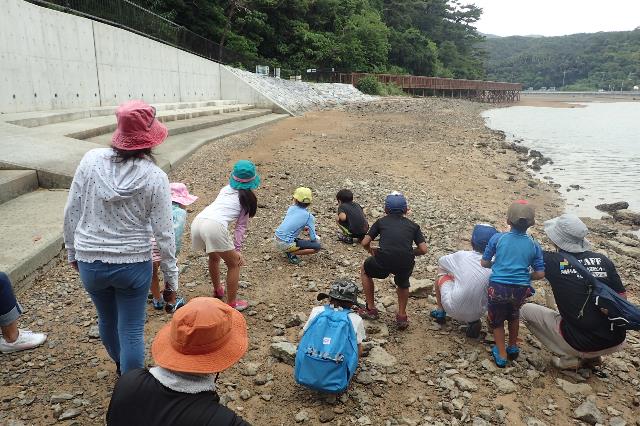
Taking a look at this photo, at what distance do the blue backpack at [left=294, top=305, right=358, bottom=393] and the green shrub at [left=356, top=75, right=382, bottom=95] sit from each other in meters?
38.2

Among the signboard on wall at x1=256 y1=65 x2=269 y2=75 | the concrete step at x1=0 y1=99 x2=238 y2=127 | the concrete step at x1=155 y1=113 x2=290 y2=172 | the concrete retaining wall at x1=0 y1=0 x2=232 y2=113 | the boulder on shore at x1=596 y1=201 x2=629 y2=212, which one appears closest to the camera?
the concrete step at x1=0 y1=99 x2=238 y2=127

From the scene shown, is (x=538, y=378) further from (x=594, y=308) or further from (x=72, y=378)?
(x=72, y=378)

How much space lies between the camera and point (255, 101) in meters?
24.0

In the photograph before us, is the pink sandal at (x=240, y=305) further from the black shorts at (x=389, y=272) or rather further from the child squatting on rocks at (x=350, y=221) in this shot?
the child squatting on rocks at (x=350, y=221)

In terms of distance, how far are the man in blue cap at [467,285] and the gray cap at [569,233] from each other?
0.66m

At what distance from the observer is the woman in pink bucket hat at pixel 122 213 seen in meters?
2.54

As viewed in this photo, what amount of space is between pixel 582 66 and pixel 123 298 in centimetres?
17627

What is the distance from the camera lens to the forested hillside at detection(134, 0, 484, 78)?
99.3ft

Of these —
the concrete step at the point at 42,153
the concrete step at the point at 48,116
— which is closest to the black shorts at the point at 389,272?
the concrete step at the point at 42,153

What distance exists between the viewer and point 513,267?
3.92 m

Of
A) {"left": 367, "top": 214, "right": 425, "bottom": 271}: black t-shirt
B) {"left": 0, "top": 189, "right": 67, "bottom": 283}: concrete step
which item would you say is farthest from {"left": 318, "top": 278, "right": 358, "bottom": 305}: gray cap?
{"left": 0, "top": 189, "right": 67, "bottom": 283}: concrete step

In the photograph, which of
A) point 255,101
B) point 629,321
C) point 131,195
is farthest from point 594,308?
point 255,101

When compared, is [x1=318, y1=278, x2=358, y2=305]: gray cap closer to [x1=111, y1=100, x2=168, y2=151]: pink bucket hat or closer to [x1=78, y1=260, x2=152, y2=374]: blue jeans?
[x1=78, y1=260, x2=152, y2=374]: blue jeans

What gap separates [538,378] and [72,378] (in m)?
3.68
